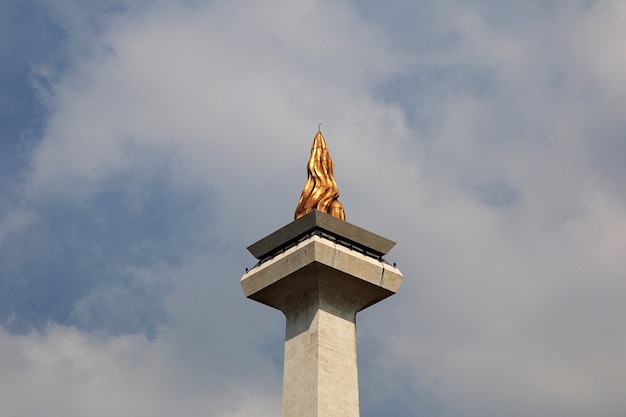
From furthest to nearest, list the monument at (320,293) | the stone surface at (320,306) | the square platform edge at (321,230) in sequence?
the square platform edge at (321,230)
the monument at (320,293)
the stone surface at (320,306)

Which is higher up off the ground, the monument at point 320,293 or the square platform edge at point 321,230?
the square platform edge at point 321,230

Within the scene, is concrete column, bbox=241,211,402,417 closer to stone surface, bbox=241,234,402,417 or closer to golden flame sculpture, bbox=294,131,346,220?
stone surface, bbox=241,234,402,417

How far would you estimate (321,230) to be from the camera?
5281 centimetres

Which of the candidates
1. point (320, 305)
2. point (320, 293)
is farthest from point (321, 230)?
point (320, 305)

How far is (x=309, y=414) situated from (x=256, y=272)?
7969 mm

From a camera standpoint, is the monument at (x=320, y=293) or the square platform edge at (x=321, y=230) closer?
the monument at (x=320, y=293)

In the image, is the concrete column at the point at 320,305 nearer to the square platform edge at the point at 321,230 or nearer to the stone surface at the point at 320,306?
the stone surface at the point at 320,306

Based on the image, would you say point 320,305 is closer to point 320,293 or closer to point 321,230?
point 320,293

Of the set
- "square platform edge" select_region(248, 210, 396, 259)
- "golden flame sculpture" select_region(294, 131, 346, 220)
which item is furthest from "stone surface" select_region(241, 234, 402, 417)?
"golden flame sculpture" select_region(294, 131, 346, 220)

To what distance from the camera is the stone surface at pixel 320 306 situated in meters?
50.0

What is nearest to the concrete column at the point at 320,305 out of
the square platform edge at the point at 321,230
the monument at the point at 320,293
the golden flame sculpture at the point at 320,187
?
the monument at the point at 320,293

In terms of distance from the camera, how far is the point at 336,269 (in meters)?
51.4

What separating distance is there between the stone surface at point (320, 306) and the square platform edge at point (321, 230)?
729mm

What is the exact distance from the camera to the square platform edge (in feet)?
173
